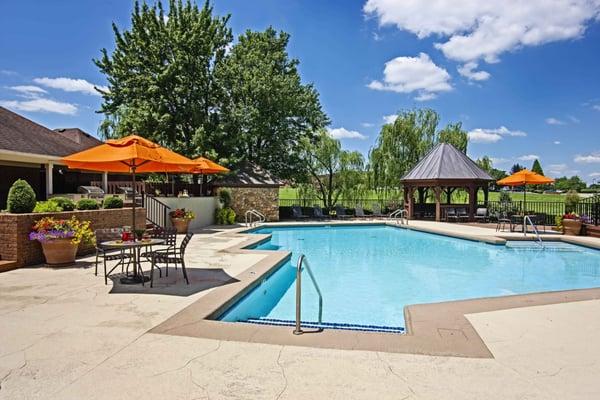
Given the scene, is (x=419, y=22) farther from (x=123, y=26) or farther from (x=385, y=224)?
(x=123, y=26)

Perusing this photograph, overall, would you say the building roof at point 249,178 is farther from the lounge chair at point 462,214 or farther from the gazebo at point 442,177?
the lounge chair at point 462,214

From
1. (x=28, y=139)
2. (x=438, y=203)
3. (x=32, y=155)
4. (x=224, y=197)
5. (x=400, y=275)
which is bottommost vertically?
(x=400, y=275)

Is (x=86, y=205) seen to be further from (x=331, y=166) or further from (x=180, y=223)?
(x=331, y=166)

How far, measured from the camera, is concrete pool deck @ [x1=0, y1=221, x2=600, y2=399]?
291 cm

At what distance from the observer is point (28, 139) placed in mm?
13484

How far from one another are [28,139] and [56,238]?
26.7 ft

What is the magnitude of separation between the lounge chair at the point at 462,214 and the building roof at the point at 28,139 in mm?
18427

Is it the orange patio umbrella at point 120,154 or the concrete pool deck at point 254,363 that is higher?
the orange patio umbrella at point 120,154

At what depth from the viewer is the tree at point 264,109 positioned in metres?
20.8

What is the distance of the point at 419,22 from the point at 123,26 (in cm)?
1586

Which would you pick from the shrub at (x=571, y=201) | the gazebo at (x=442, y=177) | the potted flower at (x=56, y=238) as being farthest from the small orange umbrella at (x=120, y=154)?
the shrub at (x=571, y=201)

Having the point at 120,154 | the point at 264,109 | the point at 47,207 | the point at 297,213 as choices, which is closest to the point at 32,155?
Answer: the point at 47,207

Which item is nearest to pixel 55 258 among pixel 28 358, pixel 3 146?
pixel 28 358

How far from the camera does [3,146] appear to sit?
37.7ft
